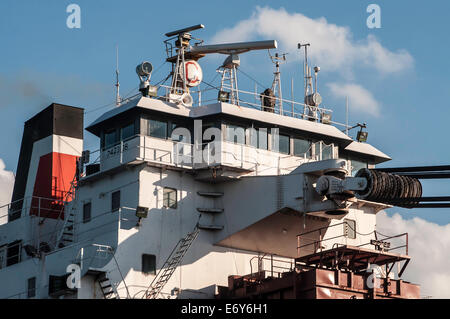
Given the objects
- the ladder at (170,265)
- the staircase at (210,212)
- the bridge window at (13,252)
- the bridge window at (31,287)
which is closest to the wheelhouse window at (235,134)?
the staircase at (210,212)

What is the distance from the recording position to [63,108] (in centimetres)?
6425

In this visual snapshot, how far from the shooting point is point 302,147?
191ft

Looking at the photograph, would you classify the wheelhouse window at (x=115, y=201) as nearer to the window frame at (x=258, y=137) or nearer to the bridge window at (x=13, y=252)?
the window frame at (x=258, y=137)

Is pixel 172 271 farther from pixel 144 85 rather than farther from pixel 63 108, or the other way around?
pixel 63 108

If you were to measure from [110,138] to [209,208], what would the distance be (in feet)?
20.3

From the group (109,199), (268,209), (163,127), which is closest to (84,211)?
(109,199)

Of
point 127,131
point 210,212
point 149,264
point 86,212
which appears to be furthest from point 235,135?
point 86,212

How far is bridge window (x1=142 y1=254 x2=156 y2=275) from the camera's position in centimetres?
5325

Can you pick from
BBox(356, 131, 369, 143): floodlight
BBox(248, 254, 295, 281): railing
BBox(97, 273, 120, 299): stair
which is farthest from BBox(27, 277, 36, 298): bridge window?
BBox(356, 131, 369, 143): floodlight

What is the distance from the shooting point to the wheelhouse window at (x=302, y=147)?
58000mm

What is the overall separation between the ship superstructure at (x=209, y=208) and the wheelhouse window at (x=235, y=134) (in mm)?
68

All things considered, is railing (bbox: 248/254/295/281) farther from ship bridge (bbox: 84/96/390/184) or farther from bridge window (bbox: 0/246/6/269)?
bridge window (bbox: 0/246/6/269)

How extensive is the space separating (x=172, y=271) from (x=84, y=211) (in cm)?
686

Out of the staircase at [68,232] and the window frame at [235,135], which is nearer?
the window frame at [235,135]
